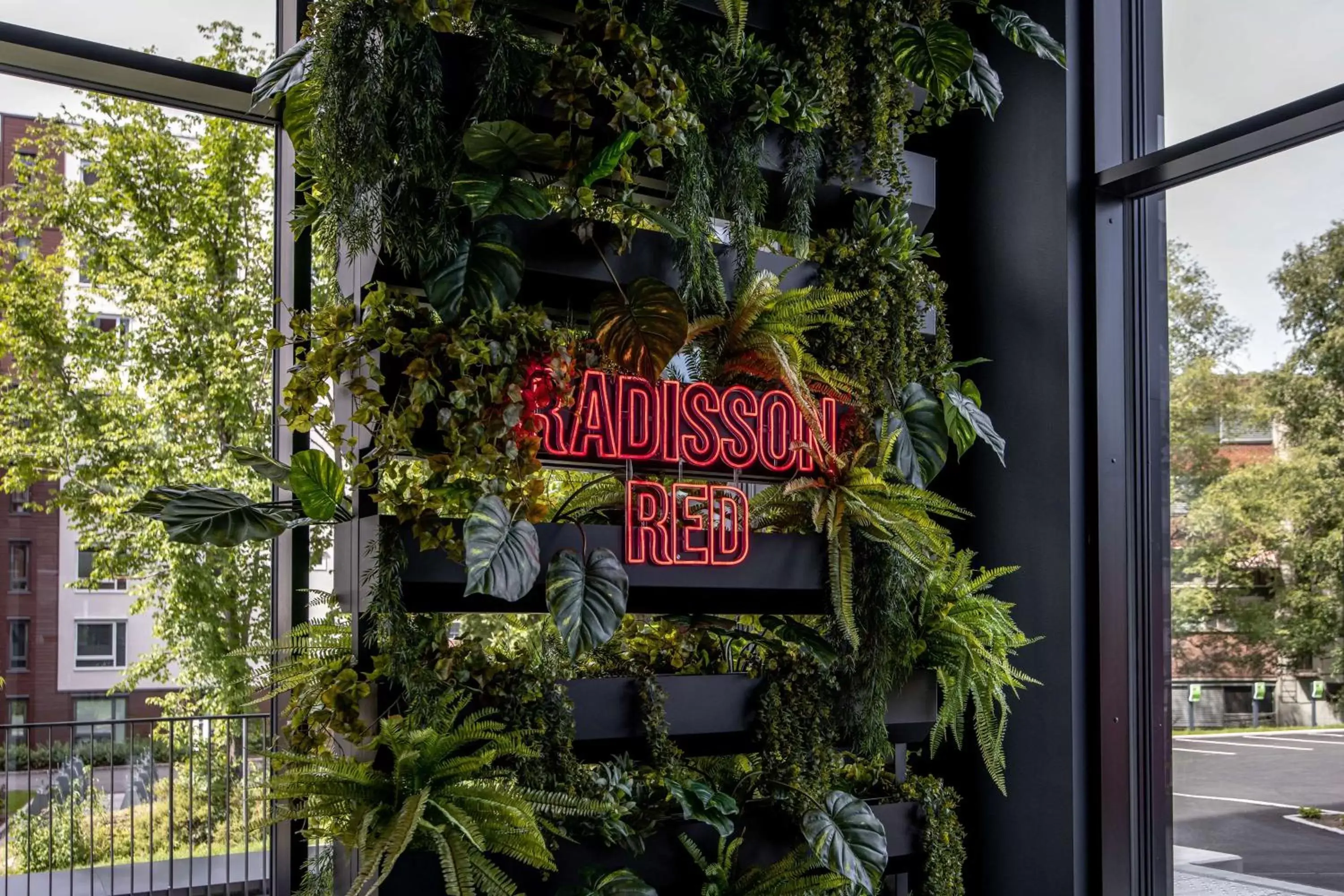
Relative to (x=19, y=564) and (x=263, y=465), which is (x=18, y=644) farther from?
(x=263, y=465)

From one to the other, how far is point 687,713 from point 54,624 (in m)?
1.99

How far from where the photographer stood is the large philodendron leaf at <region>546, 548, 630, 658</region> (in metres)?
2.69

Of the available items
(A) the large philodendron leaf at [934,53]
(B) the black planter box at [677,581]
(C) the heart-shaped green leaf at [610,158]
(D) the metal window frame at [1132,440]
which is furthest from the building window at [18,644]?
(D) the metal window frame at [1132,440]

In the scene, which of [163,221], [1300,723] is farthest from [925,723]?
[163,221]

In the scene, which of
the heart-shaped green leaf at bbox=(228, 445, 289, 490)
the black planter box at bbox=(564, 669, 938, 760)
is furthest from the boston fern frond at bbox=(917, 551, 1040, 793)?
the heart-shaped green leaf at bbox=(228, 445, 289, 490)

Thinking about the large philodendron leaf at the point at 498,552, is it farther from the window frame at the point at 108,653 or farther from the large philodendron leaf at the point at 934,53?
the large philodendron leaf at the point at 934,53

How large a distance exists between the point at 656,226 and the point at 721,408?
1.91 feet

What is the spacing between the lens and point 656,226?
3139mm

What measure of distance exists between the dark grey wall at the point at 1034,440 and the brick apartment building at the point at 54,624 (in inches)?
115

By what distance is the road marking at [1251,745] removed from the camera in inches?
128

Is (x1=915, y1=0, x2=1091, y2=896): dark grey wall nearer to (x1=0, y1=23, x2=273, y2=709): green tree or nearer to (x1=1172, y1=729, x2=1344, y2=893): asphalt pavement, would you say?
(x1=1172, y1=729, x2=1344, y2=893): asphalt pavement

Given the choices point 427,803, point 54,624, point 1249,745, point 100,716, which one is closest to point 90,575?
point 54,624

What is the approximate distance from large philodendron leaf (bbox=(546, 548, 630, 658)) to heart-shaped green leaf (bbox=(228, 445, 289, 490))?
0.73m

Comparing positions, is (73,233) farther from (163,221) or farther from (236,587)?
(236,587)
